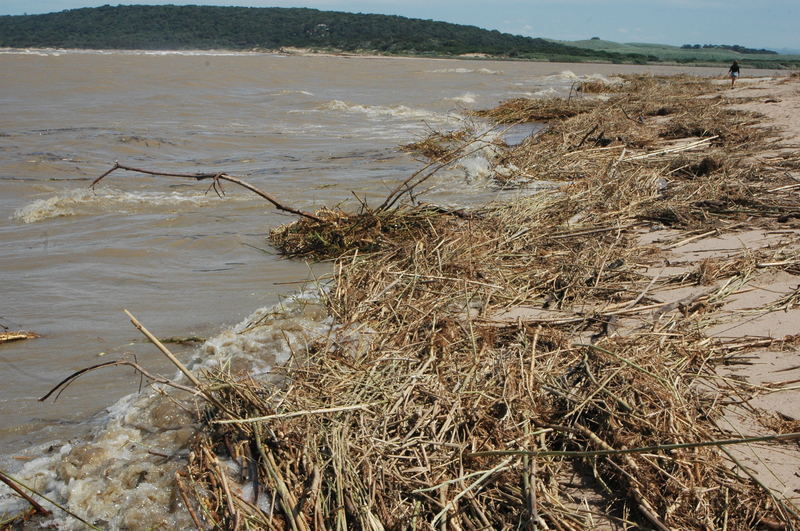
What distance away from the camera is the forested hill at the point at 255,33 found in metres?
69.4

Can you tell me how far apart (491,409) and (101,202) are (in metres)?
6.37

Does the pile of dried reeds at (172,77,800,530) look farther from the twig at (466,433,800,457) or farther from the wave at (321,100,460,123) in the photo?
the wave at (321,100,460,123)

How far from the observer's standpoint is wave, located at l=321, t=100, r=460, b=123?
55.8 ft

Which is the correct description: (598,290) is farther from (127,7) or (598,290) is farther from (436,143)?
(127,7)

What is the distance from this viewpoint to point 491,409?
257 cm

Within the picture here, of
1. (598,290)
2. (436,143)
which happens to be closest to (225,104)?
(436,143)

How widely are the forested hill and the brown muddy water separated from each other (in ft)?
186

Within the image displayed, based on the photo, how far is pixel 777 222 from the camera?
4.81m

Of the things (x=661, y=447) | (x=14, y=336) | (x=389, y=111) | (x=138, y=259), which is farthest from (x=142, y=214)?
(x=389, y=111)

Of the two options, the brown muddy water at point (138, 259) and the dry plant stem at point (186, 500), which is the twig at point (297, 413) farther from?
the brown muddy water at point (138, 259)

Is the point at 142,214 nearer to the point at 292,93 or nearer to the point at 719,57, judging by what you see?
the point at 292,93

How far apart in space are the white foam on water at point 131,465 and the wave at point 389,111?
1384 cm

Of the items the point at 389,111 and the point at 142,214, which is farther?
the point at 389,111

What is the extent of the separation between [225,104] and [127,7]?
8694cm
